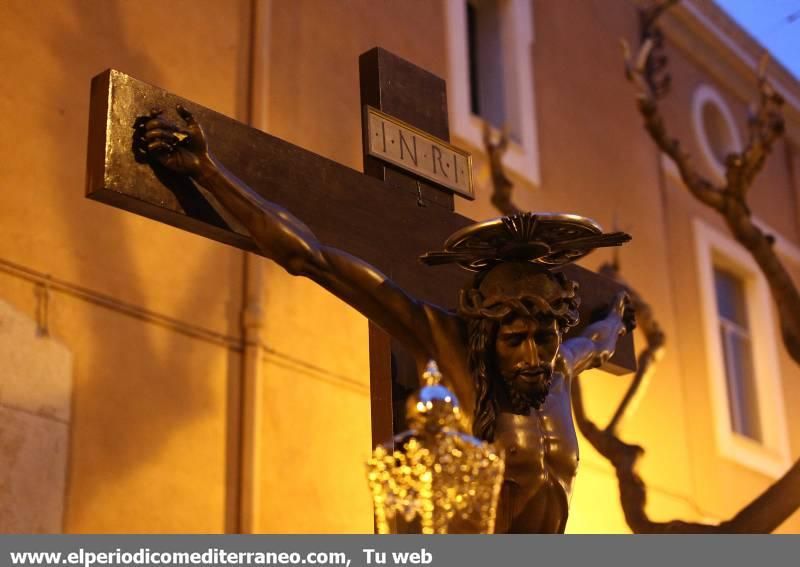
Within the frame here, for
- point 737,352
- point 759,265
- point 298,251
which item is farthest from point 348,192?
point 737,352

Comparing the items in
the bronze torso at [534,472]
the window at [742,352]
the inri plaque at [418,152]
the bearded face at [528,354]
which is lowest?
the bronze torso at [534,472]

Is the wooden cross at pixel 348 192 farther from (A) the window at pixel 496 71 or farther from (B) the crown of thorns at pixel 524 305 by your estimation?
(A) the window at pixel 496 71

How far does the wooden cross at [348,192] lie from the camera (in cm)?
252

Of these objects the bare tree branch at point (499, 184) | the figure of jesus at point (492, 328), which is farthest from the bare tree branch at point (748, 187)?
the figure of jesus at point (492, 328)

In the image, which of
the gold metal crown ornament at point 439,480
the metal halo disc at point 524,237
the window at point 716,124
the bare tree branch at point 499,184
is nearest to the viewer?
the gold metal crown ornament at point 439,480

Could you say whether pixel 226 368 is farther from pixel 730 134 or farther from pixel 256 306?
pixel 730 134

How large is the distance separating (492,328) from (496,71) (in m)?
6.82

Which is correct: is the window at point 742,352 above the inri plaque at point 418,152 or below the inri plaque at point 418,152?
Result: above

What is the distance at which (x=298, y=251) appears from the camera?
2617 millimetres

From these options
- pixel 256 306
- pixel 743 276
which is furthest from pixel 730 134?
pixel 256 306

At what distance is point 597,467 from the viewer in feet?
27.3

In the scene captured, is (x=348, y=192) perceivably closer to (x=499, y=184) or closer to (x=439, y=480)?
(x=439, y=480)

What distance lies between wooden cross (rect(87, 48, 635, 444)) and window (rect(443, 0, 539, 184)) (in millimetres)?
4866
